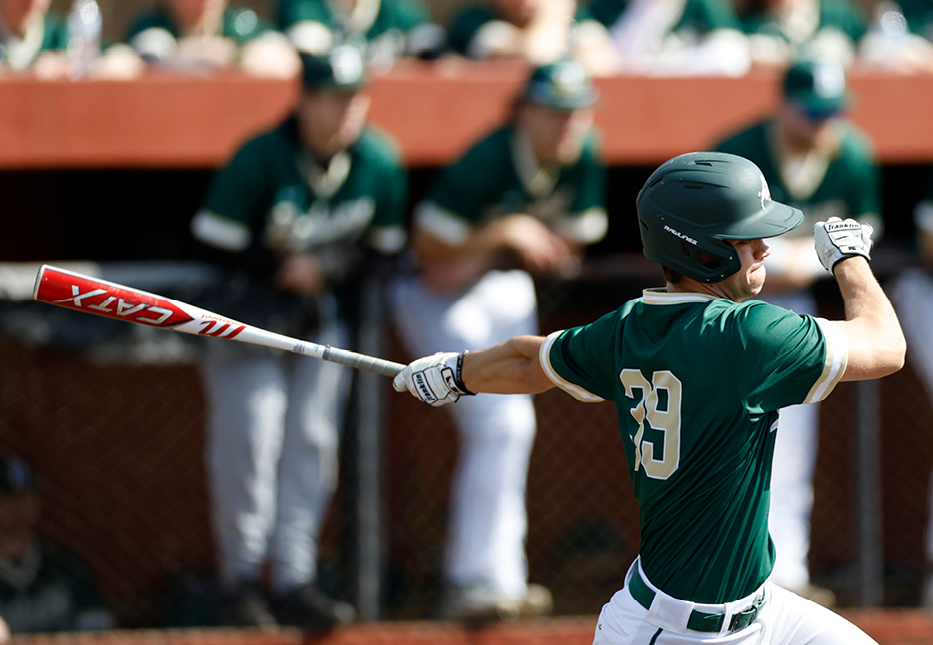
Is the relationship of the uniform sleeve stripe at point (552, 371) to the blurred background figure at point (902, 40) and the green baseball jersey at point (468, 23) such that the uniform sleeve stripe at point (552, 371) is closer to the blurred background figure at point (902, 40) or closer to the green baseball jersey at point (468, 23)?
the green baseball jersey at point (468, 23)

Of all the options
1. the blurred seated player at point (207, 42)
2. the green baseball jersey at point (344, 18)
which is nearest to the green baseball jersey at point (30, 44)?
the blurred seated player at point (207, 42)

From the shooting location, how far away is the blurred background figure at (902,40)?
19.7 ft

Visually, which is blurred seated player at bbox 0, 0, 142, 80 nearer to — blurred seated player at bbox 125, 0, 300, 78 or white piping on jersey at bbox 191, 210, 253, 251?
blurred seated player at bbox 125, 0, 300, 78

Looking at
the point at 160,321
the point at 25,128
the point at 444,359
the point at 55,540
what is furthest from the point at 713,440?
the point at 25,128

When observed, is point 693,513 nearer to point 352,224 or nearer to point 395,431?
point 352,224

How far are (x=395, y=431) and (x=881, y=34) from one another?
132 inches

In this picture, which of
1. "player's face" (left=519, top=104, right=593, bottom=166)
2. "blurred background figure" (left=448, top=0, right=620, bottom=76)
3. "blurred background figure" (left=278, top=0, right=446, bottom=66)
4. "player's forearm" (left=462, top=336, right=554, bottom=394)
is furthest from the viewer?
"blurred background figure" (left=278, top=0, right=446, bottom=66)

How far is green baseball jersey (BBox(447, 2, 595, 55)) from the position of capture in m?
5.92

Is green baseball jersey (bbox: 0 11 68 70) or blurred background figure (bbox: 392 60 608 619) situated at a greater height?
green baseball jersey (bbox: 0 11 68 70)

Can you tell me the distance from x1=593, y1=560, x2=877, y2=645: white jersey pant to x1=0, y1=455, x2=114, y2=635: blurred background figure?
2.61m

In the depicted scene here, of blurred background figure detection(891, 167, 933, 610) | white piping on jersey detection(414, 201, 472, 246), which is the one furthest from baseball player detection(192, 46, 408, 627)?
blurred background figure detection(891, 167, 933, 610)

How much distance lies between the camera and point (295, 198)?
458cm

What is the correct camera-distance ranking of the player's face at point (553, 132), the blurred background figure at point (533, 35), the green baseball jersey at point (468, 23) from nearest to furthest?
the player's face at point (553, 132)
the blurred background figure at point (533, 35)
the green baseball jersey at point (468, 23)

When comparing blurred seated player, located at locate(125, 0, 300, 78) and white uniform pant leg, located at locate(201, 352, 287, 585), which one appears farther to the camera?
blurred seated player, located at locate(125, 0, 300, 78)
